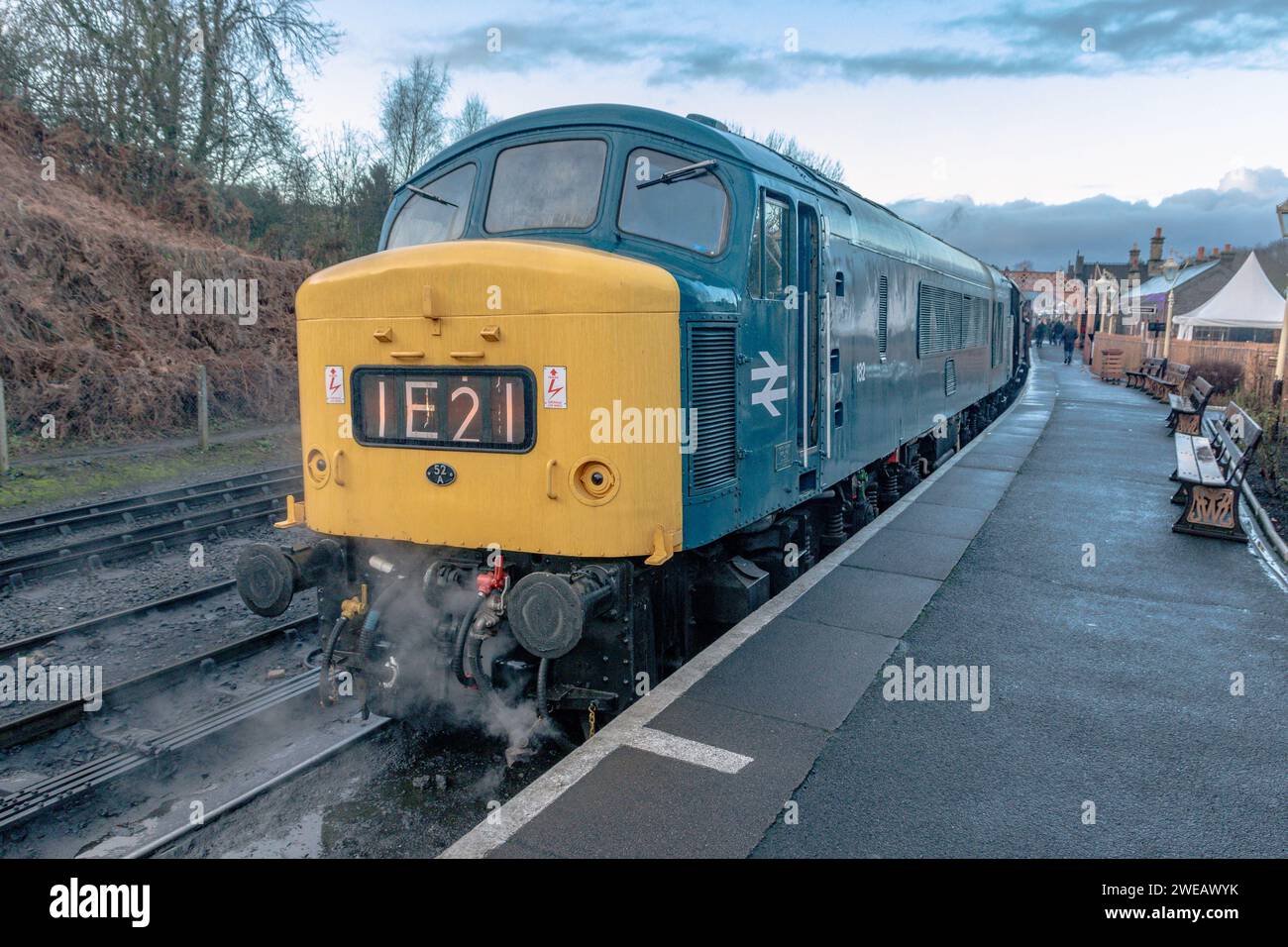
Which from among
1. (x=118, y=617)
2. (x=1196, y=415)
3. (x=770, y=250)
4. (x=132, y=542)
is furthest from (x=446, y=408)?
(x=1196, y=415)

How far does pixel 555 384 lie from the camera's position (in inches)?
183

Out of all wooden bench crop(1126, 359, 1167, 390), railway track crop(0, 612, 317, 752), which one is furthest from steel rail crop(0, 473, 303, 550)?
wooden bench crop(1126, 359, 1167, 390)

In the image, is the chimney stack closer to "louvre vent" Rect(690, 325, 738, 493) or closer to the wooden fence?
the wooden fence

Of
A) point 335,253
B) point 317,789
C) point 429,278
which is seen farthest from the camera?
point 335,253

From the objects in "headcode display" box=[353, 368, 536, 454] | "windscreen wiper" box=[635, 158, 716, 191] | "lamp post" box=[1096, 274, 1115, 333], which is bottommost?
"headcode display" box=[353, 368, 536, 454]

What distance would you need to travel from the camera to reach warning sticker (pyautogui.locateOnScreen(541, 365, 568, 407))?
4617 millimetres

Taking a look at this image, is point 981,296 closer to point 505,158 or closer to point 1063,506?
point 1063,506

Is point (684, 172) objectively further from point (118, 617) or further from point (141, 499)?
point (141, 499)

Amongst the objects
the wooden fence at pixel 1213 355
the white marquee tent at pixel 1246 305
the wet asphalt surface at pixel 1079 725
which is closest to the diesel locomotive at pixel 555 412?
the wet asphalt surface at pixel 1079 725

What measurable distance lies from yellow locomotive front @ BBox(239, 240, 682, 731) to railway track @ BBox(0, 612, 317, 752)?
5.96 ft

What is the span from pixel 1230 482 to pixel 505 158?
8.30 metres

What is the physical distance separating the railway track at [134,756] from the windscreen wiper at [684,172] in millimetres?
4302

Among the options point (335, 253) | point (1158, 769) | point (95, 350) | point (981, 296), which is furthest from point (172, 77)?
point (1158, 769)

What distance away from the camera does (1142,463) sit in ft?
46.2
